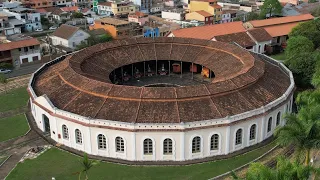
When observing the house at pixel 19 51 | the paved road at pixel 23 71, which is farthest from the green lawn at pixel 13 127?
the house at pixel 19 51

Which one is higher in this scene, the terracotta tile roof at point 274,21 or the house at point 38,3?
the house at point 38,3

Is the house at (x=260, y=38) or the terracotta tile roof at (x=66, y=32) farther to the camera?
the terracotta tile roof at (x=66, y=32)

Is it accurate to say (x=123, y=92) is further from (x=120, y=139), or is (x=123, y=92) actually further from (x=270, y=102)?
(x=270, y=102)

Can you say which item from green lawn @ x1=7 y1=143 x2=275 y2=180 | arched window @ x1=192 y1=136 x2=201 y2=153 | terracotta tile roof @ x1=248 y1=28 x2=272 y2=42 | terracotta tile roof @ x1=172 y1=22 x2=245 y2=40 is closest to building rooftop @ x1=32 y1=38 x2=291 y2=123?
arched window @ x1=192 y1=136 x2=201 y2=153

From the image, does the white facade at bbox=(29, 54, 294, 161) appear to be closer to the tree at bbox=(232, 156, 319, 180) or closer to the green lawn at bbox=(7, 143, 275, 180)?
the green lawn at bbox=(7, 143, 275, 180)

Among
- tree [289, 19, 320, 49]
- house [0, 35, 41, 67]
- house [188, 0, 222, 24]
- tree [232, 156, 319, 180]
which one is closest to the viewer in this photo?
tree [232, 156, 319, 180]

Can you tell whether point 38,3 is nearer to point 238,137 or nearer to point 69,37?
point 69,37

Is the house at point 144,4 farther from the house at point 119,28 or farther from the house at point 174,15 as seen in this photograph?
the house at point 119,28

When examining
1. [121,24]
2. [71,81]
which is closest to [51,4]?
[121,24]
